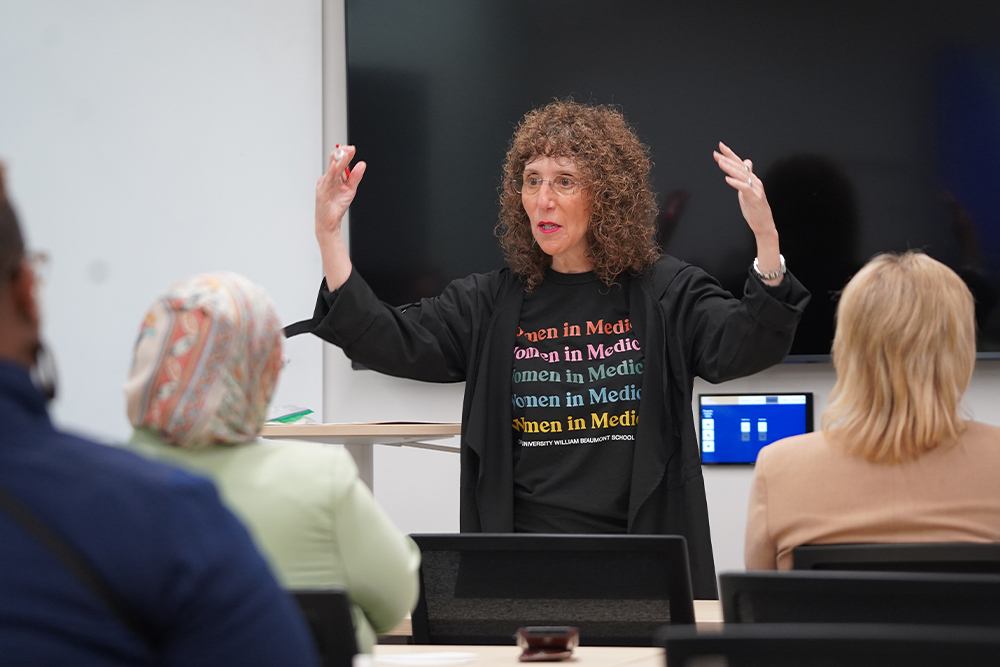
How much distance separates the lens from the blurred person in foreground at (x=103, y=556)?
2.20 feet

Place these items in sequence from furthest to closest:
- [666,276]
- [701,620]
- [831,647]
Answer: [666,276] → [701,620] → [831,647]

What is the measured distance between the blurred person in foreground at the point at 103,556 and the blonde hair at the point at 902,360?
107 cm


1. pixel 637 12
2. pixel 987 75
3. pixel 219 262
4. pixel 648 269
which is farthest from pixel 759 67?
pixel 219 262

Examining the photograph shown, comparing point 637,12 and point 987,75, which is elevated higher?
point 637,12

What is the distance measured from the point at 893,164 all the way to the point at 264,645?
3.40m

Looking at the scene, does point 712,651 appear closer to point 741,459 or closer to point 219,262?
point 741,459

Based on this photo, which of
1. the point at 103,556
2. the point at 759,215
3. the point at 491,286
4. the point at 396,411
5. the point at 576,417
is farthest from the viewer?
the point at 396,411

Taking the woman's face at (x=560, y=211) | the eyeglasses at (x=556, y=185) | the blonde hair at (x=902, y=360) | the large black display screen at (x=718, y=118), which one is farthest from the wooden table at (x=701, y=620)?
the large black display screen at (x=718, y=118)

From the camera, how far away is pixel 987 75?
3576 millimetres

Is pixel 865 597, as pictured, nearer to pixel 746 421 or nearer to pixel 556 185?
pixel 556 185

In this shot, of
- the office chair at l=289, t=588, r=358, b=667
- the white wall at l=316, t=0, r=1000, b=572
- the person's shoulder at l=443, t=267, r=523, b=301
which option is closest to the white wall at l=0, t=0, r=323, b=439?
the white wall at l=316, t=0, r=1000, b=572

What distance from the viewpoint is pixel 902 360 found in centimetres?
156

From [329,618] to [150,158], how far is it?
343 centimetres

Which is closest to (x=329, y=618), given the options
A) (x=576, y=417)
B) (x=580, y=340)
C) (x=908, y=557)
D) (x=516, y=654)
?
(x=516, y=654)
